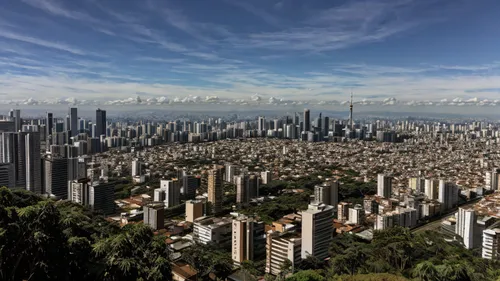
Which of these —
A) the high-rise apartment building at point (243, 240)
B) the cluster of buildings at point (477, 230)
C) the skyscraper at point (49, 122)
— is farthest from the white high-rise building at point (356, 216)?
the skyscraper at point (49, 122)

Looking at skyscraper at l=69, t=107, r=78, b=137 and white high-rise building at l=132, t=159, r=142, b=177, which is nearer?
white high-rise building at l=132, t=159, r=142, b=177

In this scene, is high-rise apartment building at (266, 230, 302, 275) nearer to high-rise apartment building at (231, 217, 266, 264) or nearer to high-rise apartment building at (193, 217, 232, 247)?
high-rise apartment building at (231, 217, 266, 264)

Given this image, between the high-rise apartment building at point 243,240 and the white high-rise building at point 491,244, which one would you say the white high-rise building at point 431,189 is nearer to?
the white high-rise building at point 491,244

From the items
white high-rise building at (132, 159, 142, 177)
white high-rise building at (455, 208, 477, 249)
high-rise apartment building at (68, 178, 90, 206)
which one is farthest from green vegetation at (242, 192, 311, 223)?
white high-rise building at (132, 159, 142, 177)

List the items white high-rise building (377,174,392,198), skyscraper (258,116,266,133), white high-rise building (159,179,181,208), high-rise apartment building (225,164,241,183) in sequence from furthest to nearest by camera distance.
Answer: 1. skyscraper (258,116,266,133)
2. high-rise apartment building (225,164,241,183)
3. white high-rise building (377,174,392,198)
4. white high-rise building (159,179,181,208)


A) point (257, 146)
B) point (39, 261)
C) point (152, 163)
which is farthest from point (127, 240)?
point (257, 146)

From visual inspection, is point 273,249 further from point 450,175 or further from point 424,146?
point 424,146
